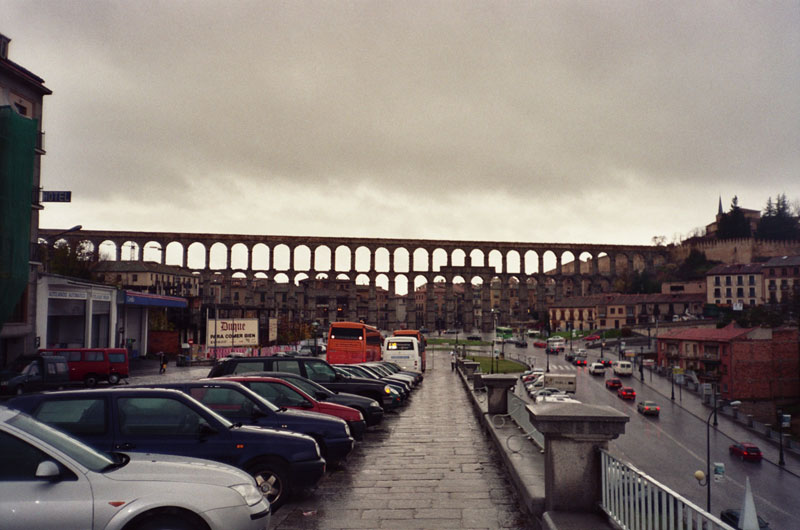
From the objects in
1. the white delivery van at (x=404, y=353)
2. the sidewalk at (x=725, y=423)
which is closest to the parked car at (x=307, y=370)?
the white delivery van at (x=404, y=353)

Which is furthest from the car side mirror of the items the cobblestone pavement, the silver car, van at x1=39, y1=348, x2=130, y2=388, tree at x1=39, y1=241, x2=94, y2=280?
tree at x1=39, y1=241, x2=94, y2=280

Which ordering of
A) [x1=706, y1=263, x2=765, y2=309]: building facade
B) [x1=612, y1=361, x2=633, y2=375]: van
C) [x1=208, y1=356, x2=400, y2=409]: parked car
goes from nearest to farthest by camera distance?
1. [x1=208, y1=356, x2=400, y2=409]: parked car
2. [x1=612, y1=361, x2=633, y2=375]: van
3. [x1=706, y1=263, x2=765, y2=309]: building facade

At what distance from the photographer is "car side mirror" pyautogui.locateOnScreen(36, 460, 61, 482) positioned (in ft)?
16.3

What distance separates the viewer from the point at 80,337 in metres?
47.2

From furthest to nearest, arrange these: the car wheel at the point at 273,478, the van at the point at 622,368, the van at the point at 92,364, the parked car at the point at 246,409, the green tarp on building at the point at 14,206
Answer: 1. the van at the point at 622,368
2. the green tarp on building at the point at 14,206
3. the van at the point at 92,364
4. the parked car at the point at 246,409
5. the car wheel at the point at 273,478

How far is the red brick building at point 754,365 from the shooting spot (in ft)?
208

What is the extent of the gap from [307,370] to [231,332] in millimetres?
38159

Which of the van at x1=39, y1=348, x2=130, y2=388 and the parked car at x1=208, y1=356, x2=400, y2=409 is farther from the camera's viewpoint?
the van at x1=39, y1=348, x2=130, y2=388

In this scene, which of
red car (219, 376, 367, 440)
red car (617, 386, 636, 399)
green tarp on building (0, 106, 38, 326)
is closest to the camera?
red car (219, 376, 367, 440)

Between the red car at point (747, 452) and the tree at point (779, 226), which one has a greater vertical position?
the tree at point (779, 226)

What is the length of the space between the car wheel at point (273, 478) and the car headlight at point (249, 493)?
7.72 feet

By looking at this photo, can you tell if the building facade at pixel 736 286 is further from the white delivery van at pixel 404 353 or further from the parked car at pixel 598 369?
the white delivery van at pixel 404 353

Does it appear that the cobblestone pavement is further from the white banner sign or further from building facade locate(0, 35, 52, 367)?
the white banner sign

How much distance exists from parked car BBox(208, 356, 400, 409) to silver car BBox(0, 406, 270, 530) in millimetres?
10346
